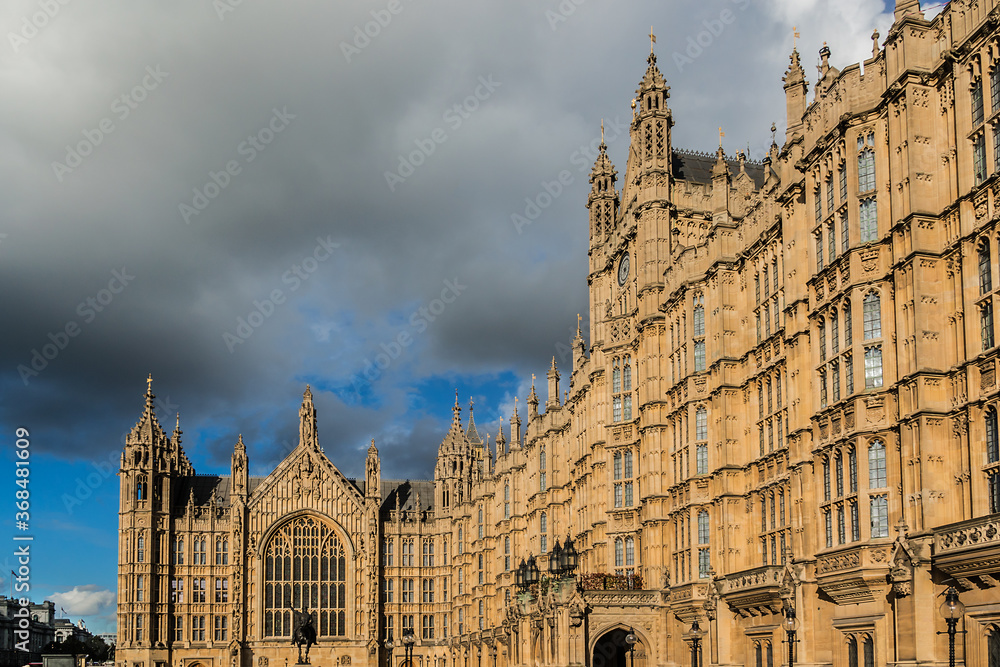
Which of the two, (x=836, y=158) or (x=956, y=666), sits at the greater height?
(x=836, y=158)

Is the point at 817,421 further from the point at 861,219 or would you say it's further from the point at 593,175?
the point at 593,175

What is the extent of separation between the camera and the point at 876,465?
1465 inches

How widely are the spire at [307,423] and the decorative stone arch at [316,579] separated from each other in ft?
22.3

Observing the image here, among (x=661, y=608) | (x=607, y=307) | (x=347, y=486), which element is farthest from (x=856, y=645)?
(x=347, y=486)

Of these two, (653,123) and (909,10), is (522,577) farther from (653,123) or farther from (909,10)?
(909,10)

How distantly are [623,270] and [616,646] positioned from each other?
21875mm

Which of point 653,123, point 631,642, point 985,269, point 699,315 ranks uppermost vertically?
point 653,123

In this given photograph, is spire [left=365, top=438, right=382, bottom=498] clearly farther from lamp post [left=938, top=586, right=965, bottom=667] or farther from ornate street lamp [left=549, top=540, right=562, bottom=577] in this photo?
lamp post [left=938, top=586, right=965, bottom=667]

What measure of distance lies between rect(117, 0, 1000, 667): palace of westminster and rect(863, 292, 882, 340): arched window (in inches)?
3.0

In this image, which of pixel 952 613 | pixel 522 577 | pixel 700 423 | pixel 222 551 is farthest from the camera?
pixel 222 551

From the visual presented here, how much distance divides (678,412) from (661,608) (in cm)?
985

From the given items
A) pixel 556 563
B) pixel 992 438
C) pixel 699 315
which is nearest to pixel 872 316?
pixel 992 438

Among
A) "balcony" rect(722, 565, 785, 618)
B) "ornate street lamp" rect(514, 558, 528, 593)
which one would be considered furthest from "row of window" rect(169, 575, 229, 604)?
"balcony" rect(722, 565, 785, 618)

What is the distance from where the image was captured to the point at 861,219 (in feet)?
128
